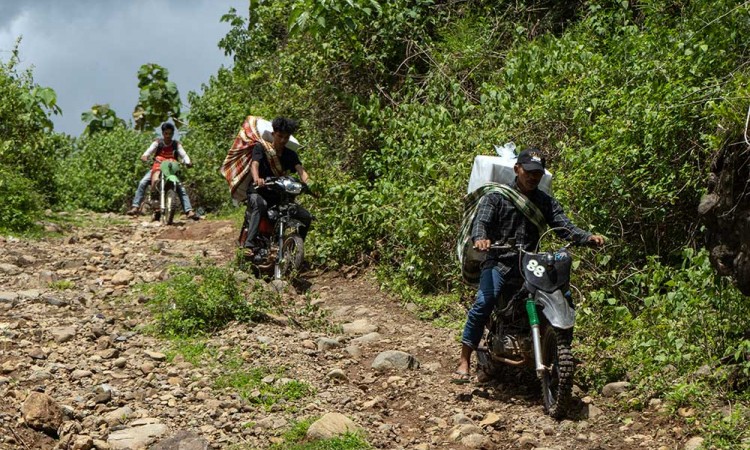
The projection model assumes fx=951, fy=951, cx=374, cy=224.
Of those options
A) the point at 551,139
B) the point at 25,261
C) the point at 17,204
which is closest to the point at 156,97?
the point at 17,204

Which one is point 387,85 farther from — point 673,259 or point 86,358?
point 86,358

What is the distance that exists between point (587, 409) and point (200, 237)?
9222mm

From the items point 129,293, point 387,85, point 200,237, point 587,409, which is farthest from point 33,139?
point 587,409

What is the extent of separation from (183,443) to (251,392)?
3.02 feet

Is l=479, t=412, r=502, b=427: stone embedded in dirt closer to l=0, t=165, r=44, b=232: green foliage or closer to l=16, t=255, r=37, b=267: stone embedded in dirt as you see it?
l=16, t=255, r=37, b=267: stone embedded in dirt

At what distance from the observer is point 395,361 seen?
7906 mm

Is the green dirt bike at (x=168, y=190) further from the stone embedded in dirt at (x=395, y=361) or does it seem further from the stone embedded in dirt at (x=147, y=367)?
the stone embedded in dirt at (x=395, y=361)

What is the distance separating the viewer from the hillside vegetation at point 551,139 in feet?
23.4

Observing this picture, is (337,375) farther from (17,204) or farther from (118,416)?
(17,204)

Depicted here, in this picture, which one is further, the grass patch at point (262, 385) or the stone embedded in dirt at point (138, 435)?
the grass patch at point (262, 385)

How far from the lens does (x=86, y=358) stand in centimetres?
771

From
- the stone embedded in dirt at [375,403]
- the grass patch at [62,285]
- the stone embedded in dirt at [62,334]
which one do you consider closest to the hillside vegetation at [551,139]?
the stone embedded in dirt at [375,403]

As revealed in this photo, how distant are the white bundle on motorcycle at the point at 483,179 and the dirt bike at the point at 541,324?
373 millimetres

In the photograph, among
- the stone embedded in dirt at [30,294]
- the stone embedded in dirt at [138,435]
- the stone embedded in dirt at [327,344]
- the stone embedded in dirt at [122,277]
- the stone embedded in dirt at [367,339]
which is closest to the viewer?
the stone embedded in dirt at [138,435]
